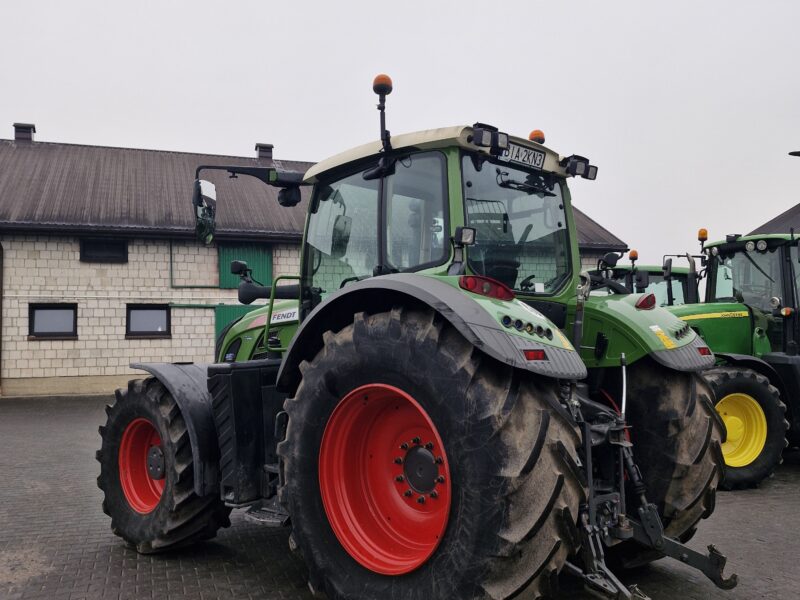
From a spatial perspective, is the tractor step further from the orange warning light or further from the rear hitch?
the orange warning light

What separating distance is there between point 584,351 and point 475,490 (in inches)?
60.6

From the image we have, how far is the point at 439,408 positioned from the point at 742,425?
5732 millimetres

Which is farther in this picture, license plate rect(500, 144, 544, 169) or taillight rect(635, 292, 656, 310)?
taillight rect(635, 292, 656, 310)

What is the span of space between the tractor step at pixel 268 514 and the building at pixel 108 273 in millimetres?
14740

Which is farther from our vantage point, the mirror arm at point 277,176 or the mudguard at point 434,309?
the mirror arm at point 277,176

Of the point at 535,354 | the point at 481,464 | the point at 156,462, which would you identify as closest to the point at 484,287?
the point at 535,354

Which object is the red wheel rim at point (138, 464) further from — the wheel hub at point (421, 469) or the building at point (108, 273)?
the building at point (108, 273)

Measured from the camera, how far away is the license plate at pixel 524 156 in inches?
153

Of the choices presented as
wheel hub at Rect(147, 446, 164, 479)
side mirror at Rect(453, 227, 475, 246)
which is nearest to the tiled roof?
wheel hub at Rect(147, 446, 164, 479)

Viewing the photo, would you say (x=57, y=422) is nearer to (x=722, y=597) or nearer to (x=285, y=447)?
(x=285, y=447)

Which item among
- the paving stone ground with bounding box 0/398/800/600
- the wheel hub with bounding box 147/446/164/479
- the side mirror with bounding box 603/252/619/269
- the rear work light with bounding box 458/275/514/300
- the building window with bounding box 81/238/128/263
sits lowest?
the paving stone ground with bounding box 0/398/800/600

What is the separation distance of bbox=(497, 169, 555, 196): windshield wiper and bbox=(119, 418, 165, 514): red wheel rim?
9.48ft

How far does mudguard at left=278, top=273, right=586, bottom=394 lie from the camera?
2.87 m

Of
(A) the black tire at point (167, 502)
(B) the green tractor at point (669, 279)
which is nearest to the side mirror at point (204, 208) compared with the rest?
(A) the black tire at point (167, 502)
